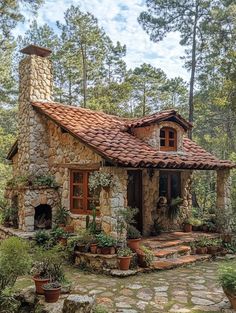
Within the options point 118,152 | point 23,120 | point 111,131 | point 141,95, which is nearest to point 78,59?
point 141,95

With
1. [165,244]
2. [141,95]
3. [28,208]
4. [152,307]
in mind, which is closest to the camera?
[152,307]

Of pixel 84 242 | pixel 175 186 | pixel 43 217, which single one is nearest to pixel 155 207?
pixel 175 186

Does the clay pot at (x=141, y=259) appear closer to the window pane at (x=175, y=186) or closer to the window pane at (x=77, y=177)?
the window pane at (x=77, y=177)

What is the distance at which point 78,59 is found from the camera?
2175 cm

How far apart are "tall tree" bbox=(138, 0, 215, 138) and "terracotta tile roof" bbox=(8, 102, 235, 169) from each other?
22.9 feet

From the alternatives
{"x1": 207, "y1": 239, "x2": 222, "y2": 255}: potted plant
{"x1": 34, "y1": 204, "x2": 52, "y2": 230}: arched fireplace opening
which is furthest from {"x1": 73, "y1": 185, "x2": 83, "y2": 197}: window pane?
{"x1": 207, "y1": 239, "x2": 222, "y2": 255}: potted plant

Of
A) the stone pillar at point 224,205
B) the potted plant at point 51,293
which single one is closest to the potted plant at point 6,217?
the potted plant at point 51,293

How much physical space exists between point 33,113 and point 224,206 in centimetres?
728

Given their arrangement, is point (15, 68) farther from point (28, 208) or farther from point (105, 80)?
point (28, 208)

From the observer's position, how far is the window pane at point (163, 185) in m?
11.5

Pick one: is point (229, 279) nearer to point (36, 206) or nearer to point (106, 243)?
point (106, 243)

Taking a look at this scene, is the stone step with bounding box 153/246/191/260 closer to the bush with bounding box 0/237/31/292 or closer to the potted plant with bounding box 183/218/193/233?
the potted plant with bounding box 183/218/193/233

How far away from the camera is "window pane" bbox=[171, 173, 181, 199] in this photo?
1191 cm

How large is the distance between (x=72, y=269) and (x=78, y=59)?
16.5 m
